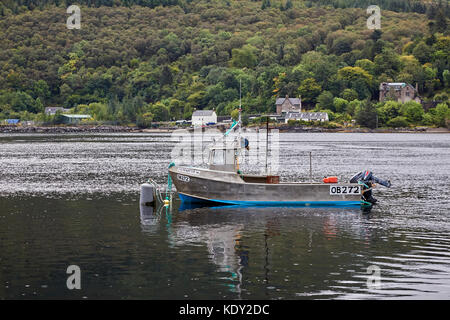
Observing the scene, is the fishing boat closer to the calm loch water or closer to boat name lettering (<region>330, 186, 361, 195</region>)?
boat name lettering (<region>330, 186, 361, 195</region>)

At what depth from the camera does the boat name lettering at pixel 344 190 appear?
4659cm

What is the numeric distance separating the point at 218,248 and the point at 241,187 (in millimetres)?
13810

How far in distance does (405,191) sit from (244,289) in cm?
3679

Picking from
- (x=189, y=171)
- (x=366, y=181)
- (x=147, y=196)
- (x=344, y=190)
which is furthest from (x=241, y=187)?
(x=366, y=181)

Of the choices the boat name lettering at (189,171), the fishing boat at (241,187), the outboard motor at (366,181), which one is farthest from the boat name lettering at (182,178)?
the outboard motor at (366,181)

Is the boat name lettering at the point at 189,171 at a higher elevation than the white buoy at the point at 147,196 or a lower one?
higher

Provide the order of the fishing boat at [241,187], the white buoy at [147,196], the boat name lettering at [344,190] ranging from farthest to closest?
1. the white buoy at [147,196]
2. the boat name lettering at [344,190]
3. the fishing boat at [241,187]

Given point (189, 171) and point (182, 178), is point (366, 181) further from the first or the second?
point (182, 178)

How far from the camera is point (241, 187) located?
151 ft

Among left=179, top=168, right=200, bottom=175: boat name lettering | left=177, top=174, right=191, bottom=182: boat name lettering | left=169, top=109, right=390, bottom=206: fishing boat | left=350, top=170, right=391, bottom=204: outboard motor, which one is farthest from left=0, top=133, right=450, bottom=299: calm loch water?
left=179, top=168, right=200, bottom=175: boat name lettering

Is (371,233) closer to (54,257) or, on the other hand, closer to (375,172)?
→ (54,257)

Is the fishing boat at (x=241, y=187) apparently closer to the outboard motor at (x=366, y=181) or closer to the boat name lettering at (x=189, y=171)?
the boat name lettering at (x=189, y=171)

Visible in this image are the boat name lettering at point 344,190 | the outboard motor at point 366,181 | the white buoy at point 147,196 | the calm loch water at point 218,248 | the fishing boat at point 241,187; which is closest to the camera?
the calm loch water at point 218,248

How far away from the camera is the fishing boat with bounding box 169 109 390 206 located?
46000mm
